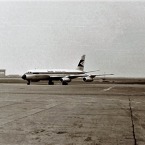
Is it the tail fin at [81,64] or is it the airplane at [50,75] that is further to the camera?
the tail fin at [81,64]

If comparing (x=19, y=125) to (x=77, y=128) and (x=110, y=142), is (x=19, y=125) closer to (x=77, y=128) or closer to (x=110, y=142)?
(x=77, y=128)

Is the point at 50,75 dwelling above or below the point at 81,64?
below

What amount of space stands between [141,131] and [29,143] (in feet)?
9.24

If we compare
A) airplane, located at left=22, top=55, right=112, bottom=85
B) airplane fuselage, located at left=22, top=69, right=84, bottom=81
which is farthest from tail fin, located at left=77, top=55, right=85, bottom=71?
airplane fuselage, located at left=22, top=69, right=84, bottom=81

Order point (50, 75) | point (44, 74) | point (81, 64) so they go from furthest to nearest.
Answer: point (81, 64) < point (50, 75) < point (44, 74)

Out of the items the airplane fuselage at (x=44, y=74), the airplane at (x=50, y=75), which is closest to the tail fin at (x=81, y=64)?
the airplane at (x=50, y=75)

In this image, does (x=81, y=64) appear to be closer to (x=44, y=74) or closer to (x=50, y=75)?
(x=50, y=75)

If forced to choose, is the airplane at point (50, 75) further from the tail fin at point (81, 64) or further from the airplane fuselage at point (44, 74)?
the tail fin at point (81, 64)

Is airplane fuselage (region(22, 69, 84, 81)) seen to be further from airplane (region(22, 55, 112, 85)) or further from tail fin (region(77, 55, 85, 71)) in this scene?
tail fin (region(77, 55, 85, 71))

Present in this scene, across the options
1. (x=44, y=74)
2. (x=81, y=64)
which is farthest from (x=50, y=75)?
(x=81, y=64)

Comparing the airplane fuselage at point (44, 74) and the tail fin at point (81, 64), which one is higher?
the tail fin at point (81, 64)

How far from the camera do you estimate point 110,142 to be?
5543 mm

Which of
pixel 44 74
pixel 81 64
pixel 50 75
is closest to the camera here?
pixel 44 74

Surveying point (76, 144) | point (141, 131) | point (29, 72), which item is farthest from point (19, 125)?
point (29, 72)
